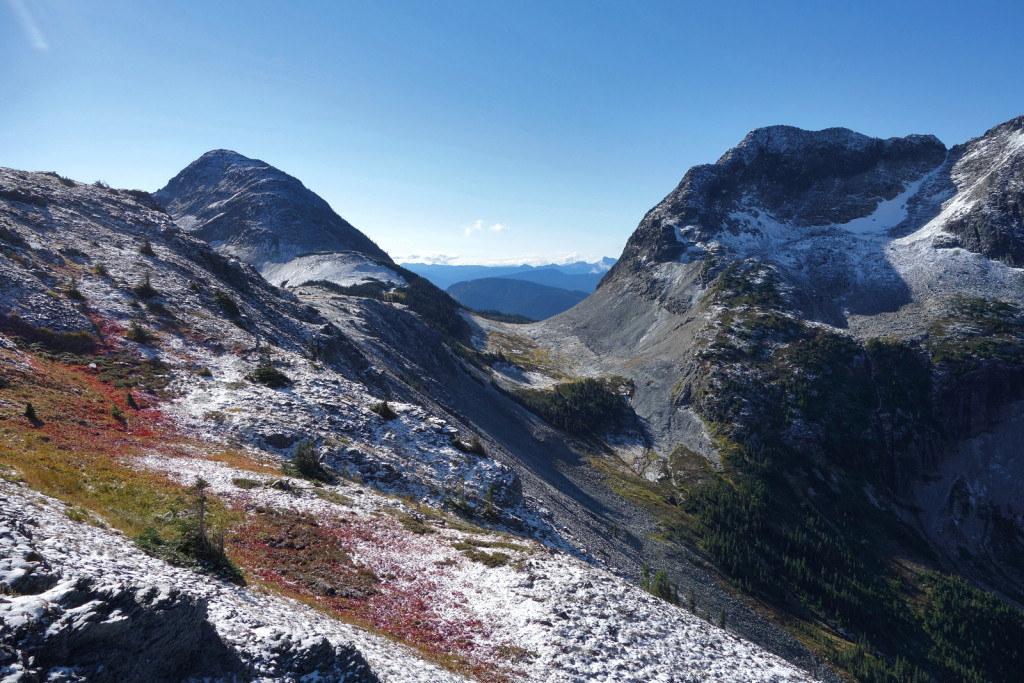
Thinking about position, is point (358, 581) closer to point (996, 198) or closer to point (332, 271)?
point (332, 271)

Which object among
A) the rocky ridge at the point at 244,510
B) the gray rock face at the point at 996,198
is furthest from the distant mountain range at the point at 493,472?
the gray rock face at the point at 996,198

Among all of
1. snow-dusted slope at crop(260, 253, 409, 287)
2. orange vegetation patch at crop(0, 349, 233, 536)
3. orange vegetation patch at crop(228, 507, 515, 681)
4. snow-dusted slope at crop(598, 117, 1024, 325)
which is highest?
snow-dusted slope at crop(598, 117, 1024, 325)

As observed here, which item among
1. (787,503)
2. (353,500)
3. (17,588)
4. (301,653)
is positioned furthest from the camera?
(787,503)

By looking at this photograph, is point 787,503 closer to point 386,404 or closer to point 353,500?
point 386,404

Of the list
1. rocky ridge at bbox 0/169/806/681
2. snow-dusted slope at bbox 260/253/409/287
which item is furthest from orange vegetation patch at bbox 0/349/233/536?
snow-dusted slope at bbox 260/253/409/287

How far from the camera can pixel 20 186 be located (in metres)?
51.8

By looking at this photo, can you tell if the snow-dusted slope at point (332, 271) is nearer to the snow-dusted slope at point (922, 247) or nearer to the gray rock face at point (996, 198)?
the snow-dusted slope at point (922, 247)

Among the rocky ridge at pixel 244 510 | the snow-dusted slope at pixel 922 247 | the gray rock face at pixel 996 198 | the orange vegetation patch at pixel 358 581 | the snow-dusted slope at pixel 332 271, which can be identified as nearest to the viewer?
the rocky ridge at pixel 244 510

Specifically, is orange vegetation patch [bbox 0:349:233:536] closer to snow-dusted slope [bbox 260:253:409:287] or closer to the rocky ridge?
the rocky ridge

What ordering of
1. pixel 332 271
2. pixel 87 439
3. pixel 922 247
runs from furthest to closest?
pixel 332 271 → pixel 922 247 → pixel 87 439

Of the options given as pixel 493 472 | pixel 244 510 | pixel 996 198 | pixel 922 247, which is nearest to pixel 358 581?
pixel 244 510

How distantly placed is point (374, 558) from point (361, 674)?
9408 mm

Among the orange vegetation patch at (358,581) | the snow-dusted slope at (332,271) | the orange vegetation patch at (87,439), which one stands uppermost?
the snow-dusted slope at (332,271)

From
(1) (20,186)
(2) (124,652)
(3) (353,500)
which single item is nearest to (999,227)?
(3) (353,500)
